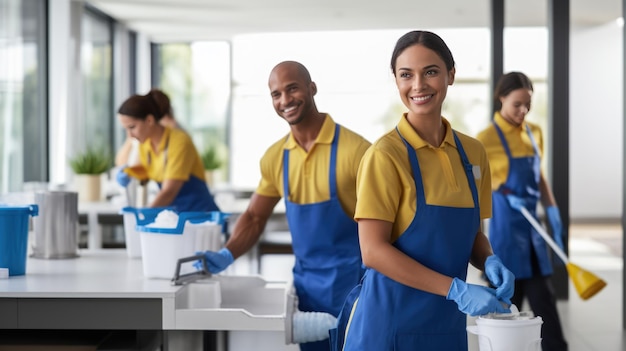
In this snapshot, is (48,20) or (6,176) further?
(48,20)

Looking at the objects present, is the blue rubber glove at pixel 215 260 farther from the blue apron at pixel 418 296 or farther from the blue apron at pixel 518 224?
the blue apron at pixel 518 224

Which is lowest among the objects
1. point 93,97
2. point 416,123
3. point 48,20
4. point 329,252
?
point 329,252

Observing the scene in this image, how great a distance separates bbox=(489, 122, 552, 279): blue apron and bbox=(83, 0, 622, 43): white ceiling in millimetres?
5329

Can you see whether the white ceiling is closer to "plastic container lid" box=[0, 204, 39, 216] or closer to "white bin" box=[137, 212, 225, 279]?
"plastic container lid" box=[0, 204, 39, 216]

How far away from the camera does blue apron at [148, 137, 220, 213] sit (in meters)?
4.42

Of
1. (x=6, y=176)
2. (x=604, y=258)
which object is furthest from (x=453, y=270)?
(x=604, y=258)

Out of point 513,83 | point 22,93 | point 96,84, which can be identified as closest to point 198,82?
point 96,84

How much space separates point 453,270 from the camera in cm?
203

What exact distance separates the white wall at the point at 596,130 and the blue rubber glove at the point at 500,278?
35.8ft

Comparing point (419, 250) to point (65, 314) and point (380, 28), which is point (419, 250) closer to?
point (65, 314)

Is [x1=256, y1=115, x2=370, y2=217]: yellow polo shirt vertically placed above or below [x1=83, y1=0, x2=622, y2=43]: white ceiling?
below

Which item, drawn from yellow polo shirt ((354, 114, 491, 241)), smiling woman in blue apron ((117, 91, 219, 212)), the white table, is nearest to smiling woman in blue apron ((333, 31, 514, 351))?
yellow polo shirt ((354, 114, 491, 241))

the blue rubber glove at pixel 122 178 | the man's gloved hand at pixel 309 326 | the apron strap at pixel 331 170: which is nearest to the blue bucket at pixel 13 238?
the apron strap at pixel 331 170

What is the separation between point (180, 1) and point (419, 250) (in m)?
7.96
